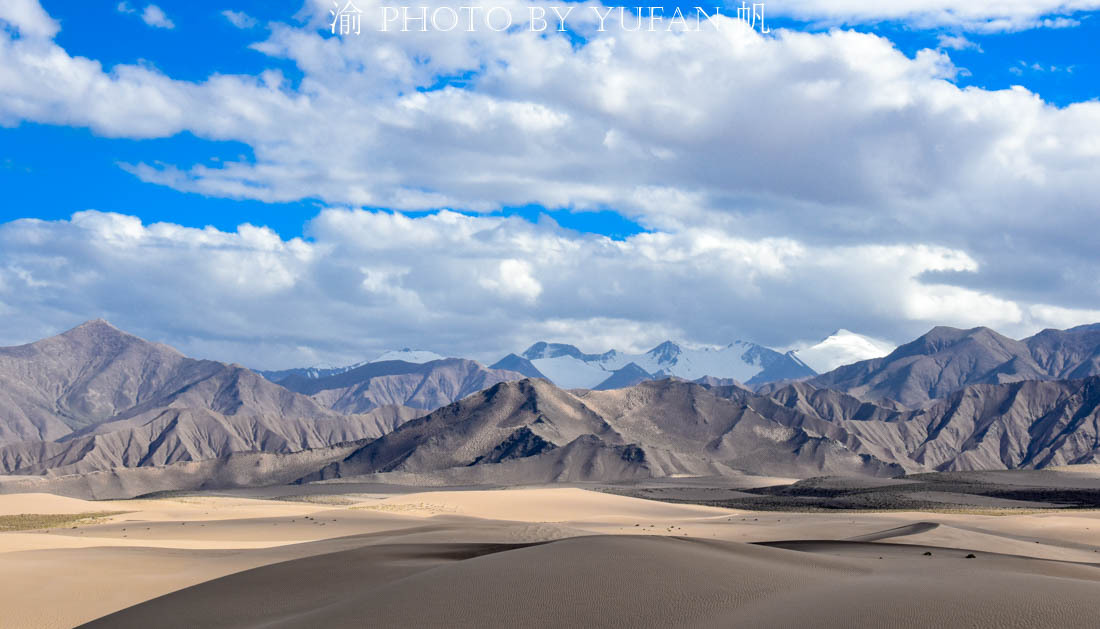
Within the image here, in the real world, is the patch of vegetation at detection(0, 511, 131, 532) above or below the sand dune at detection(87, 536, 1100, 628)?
below

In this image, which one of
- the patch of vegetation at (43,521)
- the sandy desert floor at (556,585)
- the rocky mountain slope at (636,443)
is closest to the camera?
the sandy desert floor at (556,585)

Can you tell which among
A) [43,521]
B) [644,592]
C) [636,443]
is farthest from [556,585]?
[636,443]

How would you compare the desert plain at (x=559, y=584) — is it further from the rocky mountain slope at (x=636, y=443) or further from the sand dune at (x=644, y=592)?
the rocky mountain slope at (x=636, y=443)

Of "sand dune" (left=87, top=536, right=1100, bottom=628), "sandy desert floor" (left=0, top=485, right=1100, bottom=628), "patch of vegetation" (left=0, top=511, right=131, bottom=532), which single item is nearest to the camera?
"sand dune" (left=87, top=536, right=1100, bottom=628)

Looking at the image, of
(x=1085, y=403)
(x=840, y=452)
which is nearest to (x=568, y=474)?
(x=840, y=452)

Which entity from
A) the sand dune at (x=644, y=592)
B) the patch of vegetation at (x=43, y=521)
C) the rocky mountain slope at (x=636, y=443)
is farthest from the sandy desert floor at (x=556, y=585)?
the rocky mountain slope at (x=636, y=443)

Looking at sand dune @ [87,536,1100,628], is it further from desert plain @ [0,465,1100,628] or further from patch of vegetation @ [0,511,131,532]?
patch of vegetation @ [0,511,131,532]

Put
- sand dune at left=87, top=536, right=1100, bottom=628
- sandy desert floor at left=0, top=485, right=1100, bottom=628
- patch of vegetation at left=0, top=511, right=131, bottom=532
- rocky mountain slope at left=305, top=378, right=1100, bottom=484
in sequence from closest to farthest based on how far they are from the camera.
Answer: sand dune at left=87, top=536, right=1100, bottom=628 < sandy desert floor at left=0, top=485, right=1100, bottom=628 < patch of vegetation at left=0, top=511, right=131, bottom=532 < rocky mountain slope at left=305, top=378, right=1100, bottom=484

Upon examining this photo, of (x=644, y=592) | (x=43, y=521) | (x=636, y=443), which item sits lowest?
(x=43, y=521)

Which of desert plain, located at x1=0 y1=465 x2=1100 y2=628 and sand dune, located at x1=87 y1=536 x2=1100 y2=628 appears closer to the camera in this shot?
sand dune, located at x1=87 y1=536 x2=1100 y2=628

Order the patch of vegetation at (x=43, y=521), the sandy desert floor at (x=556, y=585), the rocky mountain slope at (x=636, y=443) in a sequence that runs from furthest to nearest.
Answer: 1. the rocky mountain slope at (x=636, y=443)
2. the patch of vegetation at (x=43, y=521)
3. the sandy desert floor at (x=556, y=585)

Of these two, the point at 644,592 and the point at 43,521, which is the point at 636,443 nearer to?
the point at 43,521

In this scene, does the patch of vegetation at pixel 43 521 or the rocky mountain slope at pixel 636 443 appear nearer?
the patch of vegetation at pixel 43 521

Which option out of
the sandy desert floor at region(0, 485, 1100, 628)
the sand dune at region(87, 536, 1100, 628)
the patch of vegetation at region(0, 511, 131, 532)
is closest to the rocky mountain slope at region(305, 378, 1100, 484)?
the patch of vegetation at region(0, 511, 131, 532)
